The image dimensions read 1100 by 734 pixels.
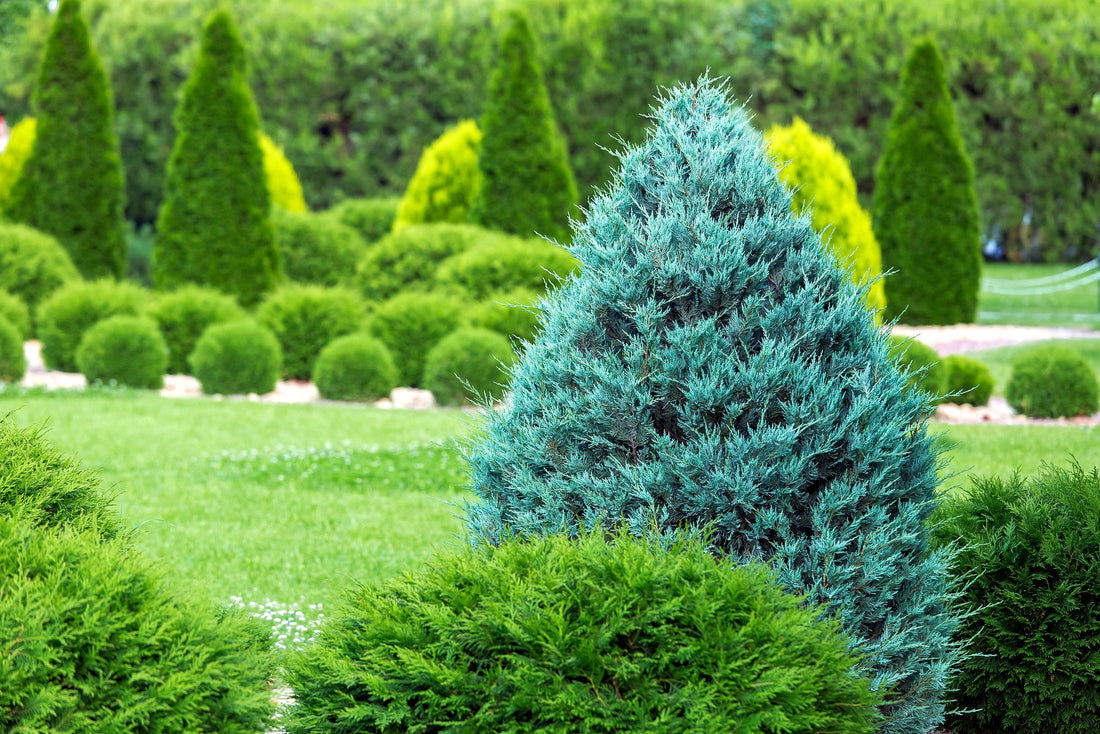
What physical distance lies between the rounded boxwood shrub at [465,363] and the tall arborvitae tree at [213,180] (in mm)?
4929

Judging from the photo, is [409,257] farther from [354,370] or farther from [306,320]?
[354,370]

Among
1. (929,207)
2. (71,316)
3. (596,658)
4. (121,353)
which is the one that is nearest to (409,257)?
(121,353)

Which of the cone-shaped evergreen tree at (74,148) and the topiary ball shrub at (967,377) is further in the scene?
the cone-shaped evergreen tree at (74,148)

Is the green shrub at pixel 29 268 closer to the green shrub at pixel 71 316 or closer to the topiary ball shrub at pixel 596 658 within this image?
the green shrub at pixel 71 316

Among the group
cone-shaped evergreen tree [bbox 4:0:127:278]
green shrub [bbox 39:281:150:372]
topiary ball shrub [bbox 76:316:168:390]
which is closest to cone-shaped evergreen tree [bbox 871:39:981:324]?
topiary ball shrub [bbox 76:316:168:390]

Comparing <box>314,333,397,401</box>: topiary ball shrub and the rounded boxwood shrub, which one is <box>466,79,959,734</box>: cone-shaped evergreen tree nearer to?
the rounded boxwood shrub

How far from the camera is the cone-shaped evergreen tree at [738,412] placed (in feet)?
9.12

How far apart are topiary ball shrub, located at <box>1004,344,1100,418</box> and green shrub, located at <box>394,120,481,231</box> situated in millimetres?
8678

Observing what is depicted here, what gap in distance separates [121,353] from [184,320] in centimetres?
118

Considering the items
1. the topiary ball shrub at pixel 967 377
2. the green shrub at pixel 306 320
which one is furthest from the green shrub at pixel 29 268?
the topiary ball shrub at pixel 967 377

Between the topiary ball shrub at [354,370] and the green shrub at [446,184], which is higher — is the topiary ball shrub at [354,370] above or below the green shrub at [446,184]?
below

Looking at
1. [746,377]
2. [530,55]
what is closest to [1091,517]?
[746,377]

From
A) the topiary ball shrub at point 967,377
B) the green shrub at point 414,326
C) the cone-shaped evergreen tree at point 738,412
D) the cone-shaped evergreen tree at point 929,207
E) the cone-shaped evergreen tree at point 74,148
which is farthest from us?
the cone-shaped evergreen tree at point 929,207

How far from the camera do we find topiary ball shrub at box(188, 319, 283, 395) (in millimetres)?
11086
